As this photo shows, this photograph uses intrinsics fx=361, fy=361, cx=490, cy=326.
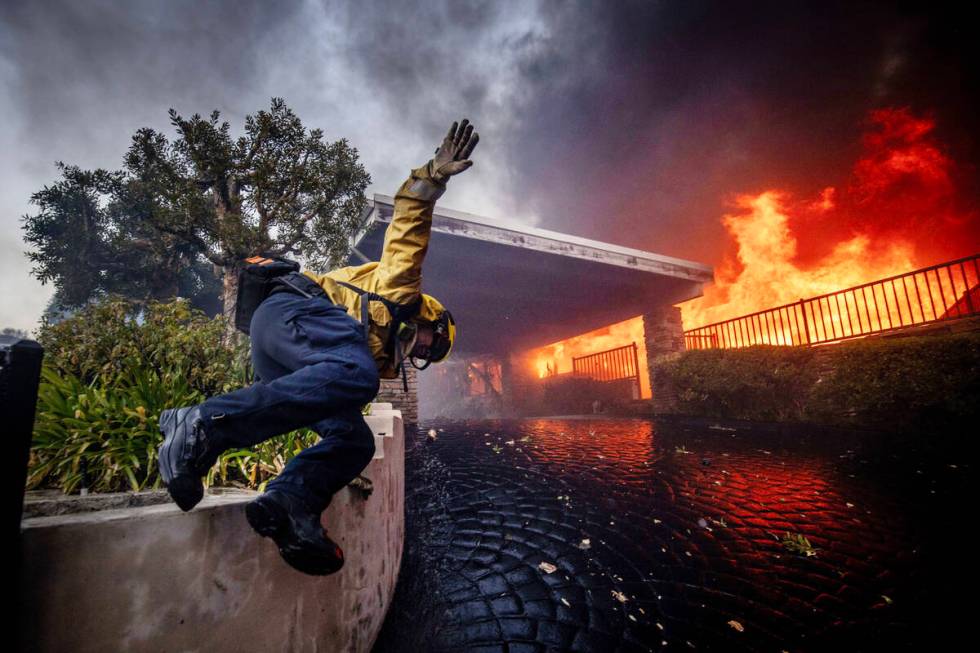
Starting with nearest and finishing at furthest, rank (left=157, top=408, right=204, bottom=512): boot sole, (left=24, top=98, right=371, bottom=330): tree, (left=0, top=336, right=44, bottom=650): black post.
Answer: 1. (left=0, top=336, right=44, bottom=650): black post
2. (left=157, top=408, right=204, bottom=512): boot sole
3. (left=24, top=98, right=371, bottom=330): tree

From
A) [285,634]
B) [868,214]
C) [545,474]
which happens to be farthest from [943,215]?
[285,634]

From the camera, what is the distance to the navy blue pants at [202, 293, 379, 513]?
1.30 meters

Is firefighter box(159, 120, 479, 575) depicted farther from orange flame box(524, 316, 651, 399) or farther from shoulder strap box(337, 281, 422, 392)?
orange flame box(524, 316, 651, 399)

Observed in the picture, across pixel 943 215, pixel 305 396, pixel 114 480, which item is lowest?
pixel 114 480

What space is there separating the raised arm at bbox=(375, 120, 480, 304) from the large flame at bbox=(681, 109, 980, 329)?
18.0 meters

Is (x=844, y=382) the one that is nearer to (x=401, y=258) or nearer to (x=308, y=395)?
(x=401, y=258)

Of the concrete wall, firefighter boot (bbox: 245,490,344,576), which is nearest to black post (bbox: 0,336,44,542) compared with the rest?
the concrete wall

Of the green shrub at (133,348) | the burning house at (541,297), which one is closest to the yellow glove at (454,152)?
the green shrub at (133,348)

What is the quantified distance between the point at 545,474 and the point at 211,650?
3871 millimetres

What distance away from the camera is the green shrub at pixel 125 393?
176cm

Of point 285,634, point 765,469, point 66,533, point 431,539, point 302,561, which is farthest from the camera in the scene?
point 765,469

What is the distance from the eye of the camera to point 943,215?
43.3ft

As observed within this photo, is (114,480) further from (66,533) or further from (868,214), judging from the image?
(868,214)

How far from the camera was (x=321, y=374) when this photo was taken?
54.2 inches
